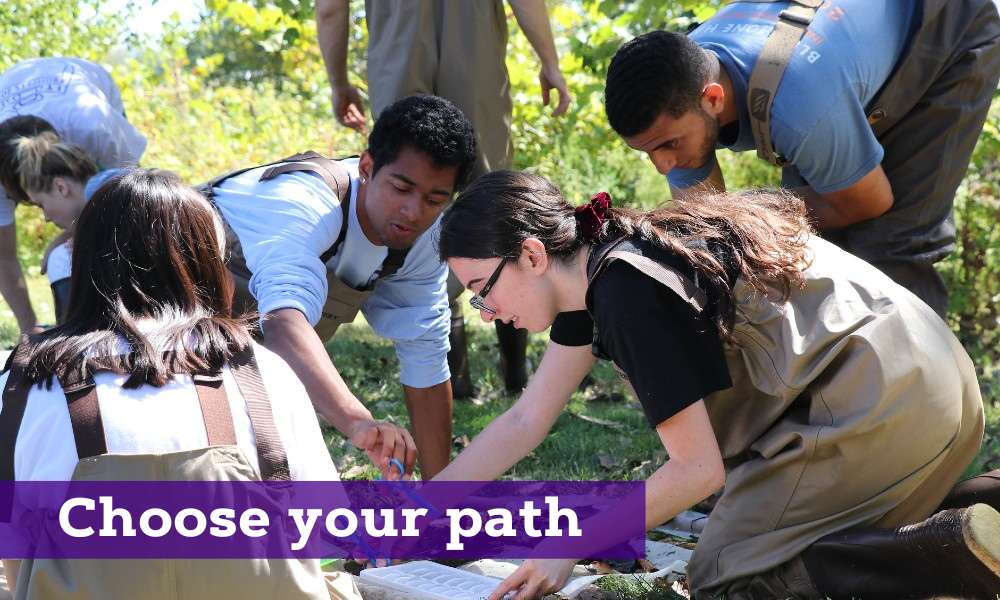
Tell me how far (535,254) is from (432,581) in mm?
942

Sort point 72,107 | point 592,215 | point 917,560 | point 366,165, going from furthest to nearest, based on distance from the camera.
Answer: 1. point 72,107
2. point 366,165
3. point 592,215
4. point 917,560

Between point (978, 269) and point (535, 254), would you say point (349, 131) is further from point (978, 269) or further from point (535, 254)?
point (535, 254)

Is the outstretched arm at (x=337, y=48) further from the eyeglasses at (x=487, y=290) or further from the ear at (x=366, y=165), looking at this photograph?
the eyeglasses at (x=487, y=290)

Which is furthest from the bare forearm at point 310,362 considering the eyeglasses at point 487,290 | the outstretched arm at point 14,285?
the outstretched arm at point 14,285

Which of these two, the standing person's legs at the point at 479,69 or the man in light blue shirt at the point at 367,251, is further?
the standing person's legs at the point at 479,69

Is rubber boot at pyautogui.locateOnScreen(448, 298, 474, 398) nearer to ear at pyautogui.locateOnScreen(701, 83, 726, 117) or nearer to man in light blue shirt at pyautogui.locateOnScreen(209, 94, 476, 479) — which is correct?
man in light blue shirt at pyautogui.locateOnScreen(209, 94, 476, 479)

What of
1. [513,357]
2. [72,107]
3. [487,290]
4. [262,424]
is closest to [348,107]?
[72,107]

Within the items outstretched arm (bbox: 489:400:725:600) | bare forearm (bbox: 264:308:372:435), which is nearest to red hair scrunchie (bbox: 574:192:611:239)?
outstretched arm (bbox: 489:400:725:600)

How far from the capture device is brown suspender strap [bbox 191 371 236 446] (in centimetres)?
186

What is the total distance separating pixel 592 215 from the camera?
8.24 ft

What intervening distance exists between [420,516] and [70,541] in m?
1.48

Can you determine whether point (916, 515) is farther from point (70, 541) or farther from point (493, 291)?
point (70, 541)

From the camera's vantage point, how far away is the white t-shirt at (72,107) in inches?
185

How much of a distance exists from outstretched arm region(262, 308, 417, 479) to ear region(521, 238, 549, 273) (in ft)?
1.77
